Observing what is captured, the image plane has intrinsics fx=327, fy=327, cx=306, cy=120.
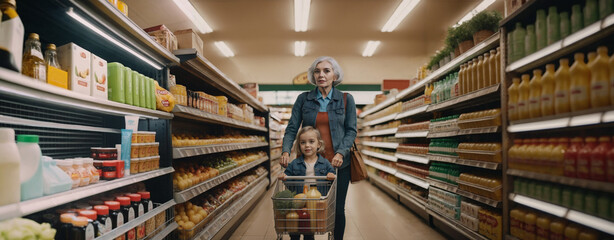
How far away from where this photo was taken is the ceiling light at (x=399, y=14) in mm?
7321

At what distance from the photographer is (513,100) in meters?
2.61

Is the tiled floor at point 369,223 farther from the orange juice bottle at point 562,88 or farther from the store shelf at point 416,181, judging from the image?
the orange juice bottle at point 562,88

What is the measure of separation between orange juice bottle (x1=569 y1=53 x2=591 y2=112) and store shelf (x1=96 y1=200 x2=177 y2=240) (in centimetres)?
280

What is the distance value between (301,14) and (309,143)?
6.14 meters

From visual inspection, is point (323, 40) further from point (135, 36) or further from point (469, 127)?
point (135, 36)

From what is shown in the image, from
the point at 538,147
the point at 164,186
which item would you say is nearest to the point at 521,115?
the point at 538,147

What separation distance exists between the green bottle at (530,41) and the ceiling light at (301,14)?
17.3 feet

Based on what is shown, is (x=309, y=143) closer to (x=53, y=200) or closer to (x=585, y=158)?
(x=53, y=200)

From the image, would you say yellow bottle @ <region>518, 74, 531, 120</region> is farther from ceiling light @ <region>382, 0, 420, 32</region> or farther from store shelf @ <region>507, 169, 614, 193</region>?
ceiling light @ <region>382, 0, 420, 32</region>

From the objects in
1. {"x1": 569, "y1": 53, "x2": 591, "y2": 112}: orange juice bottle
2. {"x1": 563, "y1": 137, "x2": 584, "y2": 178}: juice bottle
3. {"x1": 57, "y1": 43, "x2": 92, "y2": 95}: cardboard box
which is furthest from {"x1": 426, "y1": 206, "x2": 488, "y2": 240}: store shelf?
{"x1": 57, "y1": 43, "x2": 92, "y2": 95}: cardboard box

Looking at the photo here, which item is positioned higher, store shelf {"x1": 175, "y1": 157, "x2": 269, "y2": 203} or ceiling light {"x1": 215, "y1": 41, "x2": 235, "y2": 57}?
ceiling light {"x1": 215, "y1": 41, "x2": 235, "y2": 57}

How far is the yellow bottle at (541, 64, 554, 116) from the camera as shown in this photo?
7.30 ft

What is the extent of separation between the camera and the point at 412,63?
12672 millimetres

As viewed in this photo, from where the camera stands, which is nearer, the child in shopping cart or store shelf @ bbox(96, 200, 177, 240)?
store shelf @ bbox(96, 200, 177, 240)
